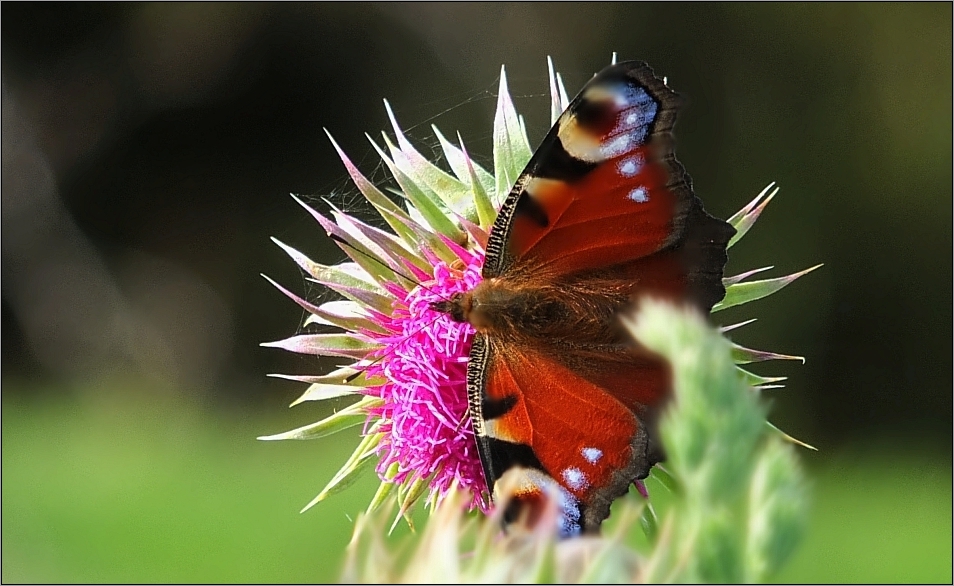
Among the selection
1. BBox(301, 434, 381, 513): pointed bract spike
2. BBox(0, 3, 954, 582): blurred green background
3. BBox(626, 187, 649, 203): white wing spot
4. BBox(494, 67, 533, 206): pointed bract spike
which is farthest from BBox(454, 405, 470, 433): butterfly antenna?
BBox(0, 3, 954, 582): blurred green background

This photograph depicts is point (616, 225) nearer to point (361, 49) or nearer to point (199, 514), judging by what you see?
point (199, 514)

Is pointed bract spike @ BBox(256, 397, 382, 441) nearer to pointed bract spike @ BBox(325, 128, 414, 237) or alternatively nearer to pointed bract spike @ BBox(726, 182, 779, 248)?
pointed bract spike @ BBox(325, 128, 414, 237)

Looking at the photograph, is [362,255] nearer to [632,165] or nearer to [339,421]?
[339,421]

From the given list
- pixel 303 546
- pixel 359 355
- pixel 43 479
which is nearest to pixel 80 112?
pixel 43 479

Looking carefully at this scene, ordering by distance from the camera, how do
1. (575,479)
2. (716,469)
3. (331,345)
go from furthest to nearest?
(331,345)
(575,479)
(716,469)

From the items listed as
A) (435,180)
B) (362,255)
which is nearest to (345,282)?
(362,255)

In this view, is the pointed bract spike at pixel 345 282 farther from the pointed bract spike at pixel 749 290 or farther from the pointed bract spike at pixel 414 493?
the pointed bract spike at pixel 749 290

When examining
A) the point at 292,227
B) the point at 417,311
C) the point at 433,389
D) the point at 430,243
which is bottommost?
the point at 292,227
